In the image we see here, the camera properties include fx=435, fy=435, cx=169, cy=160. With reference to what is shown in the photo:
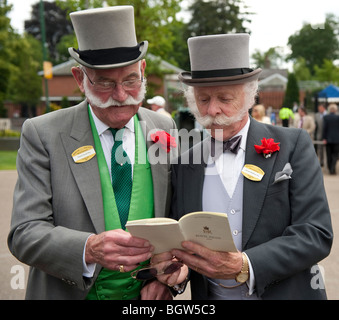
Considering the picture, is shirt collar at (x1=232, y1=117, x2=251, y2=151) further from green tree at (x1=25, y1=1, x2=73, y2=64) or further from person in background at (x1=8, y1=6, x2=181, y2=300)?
green tree at (x1=25, y1=1, x2=73, y2=64)

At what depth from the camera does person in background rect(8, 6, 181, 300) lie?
6.32 ft

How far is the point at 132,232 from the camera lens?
1745mm

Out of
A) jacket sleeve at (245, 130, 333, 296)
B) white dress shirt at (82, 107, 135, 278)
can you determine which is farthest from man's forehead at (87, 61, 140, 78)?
jacket sleeve at (245, 130, 333, 296)

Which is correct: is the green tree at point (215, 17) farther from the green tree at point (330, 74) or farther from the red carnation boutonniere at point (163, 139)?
the red carnation boutonniere at point (163, 139)

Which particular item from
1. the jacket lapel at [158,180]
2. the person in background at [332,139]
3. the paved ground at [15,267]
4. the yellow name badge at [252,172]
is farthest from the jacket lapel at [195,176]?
the person in background at [332,139]

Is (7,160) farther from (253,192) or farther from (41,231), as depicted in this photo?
(253,192)

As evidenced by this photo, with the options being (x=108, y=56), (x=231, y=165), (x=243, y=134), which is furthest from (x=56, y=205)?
(x=243, y=134)

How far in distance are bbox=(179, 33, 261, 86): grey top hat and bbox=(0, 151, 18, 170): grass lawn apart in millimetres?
11326

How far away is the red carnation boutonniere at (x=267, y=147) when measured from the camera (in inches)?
84.1

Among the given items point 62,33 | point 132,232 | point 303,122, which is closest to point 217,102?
point 132,232

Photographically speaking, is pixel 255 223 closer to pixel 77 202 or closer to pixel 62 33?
pixel 77 202

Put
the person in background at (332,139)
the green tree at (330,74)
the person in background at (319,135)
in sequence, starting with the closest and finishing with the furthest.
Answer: the person in background at (332,139) < the person in background at (319,135) < the green tree at (330,74)

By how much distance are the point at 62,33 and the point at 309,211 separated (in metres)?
69.8

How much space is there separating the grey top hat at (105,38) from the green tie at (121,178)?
0.38 meters
